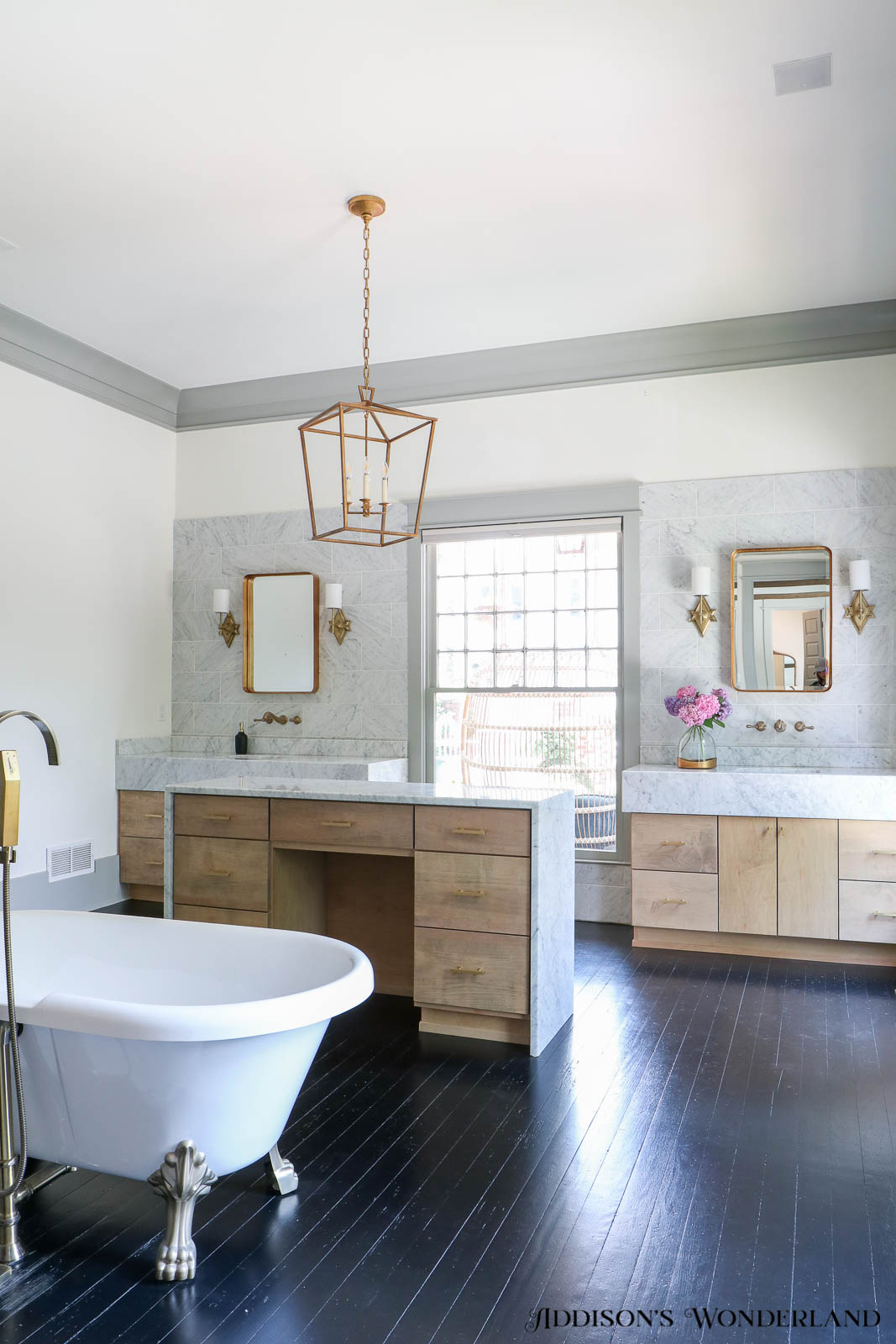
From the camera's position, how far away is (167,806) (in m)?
3.64

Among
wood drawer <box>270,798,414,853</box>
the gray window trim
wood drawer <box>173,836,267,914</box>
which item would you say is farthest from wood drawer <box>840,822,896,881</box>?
wood drawer <box>173,836,267,914</box>

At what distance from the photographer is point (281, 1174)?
2268mm

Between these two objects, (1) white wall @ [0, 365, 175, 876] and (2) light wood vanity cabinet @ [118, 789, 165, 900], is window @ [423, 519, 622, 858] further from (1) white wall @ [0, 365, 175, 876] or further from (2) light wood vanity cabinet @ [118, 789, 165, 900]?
(1) white wall @ [0, 365, 175, 876]

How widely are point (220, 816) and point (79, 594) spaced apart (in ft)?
7.35

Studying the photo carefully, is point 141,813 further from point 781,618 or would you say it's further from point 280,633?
point 781,618

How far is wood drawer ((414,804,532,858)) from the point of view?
315cm

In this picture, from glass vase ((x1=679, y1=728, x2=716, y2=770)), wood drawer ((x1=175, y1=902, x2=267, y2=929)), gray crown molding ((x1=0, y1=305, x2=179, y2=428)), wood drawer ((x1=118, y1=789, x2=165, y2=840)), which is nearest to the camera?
wood drawer ((x1=175, y1=902, x2=267, y2=929))

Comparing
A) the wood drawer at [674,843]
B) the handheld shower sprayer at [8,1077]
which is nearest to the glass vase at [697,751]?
the wood drawer at [674,843]

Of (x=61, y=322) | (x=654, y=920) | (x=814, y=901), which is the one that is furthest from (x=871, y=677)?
(x=61, y=322)

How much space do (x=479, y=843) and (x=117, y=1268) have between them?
5.26 feet

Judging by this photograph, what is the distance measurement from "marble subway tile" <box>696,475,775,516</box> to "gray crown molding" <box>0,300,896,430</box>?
0.57 meters

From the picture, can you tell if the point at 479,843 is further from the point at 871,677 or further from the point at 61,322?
the point at 61,322

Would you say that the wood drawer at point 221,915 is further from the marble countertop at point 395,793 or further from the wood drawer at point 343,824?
the marble countertop at point 395,793

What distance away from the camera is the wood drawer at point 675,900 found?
4355 millimetres
